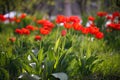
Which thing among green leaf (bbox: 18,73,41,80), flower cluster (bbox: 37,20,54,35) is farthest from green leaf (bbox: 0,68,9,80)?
flower cluster (bbox: 37,20,54,35)

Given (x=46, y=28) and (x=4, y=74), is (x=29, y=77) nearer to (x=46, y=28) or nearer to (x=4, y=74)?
(x=4, y=74)

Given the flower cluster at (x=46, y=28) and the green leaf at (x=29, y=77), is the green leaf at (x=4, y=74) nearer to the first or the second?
the green leaf at (x=29, y=77)

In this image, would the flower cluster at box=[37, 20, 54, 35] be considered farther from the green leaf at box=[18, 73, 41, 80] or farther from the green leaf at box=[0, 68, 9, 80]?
the green leaf at box=[18, 73, 41, 80]

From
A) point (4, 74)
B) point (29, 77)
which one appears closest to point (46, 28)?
point (4, 74)

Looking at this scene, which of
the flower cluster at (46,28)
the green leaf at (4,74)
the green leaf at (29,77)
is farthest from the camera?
the flower cluster at (46,28)

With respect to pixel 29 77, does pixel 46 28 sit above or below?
above

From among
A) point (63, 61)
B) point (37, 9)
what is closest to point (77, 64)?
point (63, 61)

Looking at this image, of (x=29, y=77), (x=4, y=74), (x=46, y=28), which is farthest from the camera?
(x=46, y=28)

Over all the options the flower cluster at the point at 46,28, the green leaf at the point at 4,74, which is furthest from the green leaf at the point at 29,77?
the flower cluster at the point at 46,28

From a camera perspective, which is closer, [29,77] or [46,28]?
[29,77]

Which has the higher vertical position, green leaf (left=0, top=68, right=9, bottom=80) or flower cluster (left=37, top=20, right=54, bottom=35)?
flower cluster (left=37, top=20, right=54, bottom=35)

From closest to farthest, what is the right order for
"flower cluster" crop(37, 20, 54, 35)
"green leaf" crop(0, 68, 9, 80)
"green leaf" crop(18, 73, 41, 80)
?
"green leaf" crop(18, 73, 41, 80), "green leaf" crop(0, 68, 9, 80), "flower cluster" crop(37, 20, 54, 35)

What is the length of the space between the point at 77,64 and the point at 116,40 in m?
2.29

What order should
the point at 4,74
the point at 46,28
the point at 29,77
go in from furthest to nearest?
the point at 46,28 → the point at 4,74 → the point at 29,77
